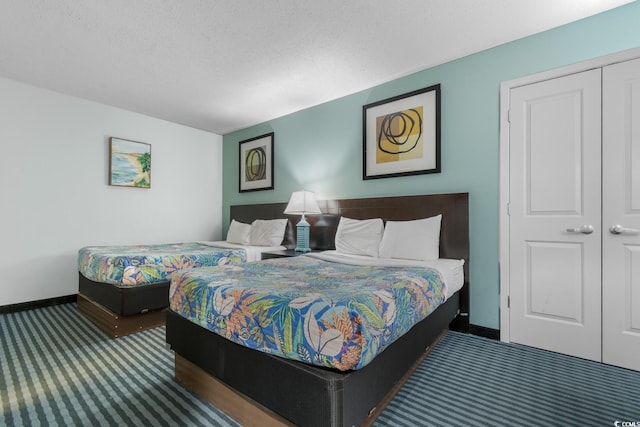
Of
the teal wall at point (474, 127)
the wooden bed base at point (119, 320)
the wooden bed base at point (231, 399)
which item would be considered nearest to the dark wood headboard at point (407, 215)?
the teal wall at point (474, 127)

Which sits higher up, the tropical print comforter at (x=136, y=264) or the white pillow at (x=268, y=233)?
the white pillow at (x=268, y=233)

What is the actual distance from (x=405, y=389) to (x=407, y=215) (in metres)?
1.63

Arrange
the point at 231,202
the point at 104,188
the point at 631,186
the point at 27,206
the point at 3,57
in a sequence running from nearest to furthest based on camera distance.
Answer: the point at 631,186 < the point at 3,57 < the point at 27,206 < the point at 104,188 < the point at 231,202

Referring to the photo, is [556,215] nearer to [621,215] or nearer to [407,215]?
[621,215]

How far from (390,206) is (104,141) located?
385cm

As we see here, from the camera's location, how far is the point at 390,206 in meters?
3.11

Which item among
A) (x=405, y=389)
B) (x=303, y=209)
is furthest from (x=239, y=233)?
(x=405, y=389)

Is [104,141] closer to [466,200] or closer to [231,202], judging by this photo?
[231,202]

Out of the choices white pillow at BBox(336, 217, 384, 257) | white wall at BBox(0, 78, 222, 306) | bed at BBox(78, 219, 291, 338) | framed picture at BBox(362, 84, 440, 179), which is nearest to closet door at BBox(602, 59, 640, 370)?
framed picture at BBox(362, 84, 440, 179)

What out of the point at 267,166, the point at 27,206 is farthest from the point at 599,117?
the point at 27,206

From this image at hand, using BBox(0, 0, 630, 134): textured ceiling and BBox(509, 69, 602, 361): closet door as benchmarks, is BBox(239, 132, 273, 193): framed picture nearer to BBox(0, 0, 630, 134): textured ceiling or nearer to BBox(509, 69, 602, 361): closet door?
BBox(0, 0, 630, 134): textured ceiling

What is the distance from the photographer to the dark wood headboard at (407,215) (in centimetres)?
268

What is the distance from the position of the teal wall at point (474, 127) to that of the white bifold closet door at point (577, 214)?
15 cm

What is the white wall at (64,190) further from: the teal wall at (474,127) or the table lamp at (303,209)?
the teal wall at (474,127)
